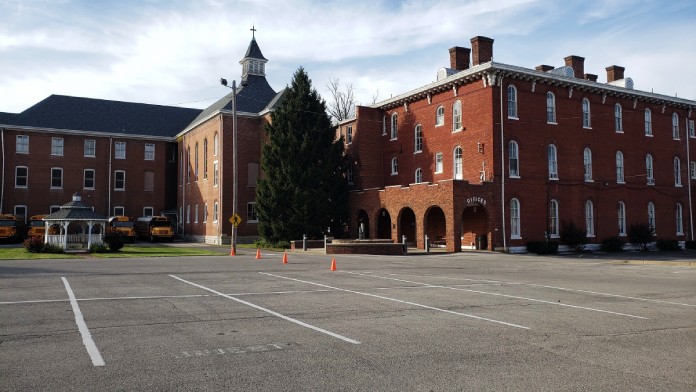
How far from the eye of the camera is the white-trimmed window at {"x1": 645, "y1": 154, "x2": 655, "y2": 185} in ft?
144

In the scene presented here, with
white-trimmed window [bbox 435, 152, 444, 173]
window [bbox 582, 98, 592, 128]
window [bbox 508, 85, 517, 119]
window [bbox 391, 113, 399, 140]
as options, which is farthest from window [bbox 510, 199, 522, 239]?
window [bbox 391, 113, 399, 140]

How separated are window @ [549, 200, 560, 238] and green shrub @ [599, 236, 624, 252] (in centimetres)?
387

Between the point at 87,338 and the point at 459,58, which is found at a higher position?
the point at 459,58

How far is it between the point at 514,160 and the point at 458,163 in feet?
12.6

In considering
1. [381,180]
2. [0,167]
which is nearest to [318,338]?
[381,180]

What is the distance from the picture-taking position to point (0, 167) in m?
53.8

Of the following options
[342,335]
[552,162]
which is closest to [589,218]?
[552,162]

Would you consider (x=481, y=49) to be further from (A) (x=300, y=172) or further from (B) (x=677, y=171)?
(B) (x=677, y=171)

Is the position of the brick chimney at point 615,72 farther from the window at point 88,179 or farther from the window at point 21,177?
the window at point 21,177

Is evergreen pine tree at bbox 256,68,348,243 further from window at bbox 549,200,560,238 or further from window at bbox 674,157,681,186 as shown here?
window at bbox 674,157,681,186

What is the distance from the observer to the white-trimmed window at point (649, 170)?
43.8 metres

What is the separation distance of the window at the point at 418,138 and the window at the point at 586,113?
11528mm

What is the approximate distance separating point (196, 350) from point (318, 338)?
1.81m

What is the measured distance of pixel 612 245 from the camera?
3869 centimetres
